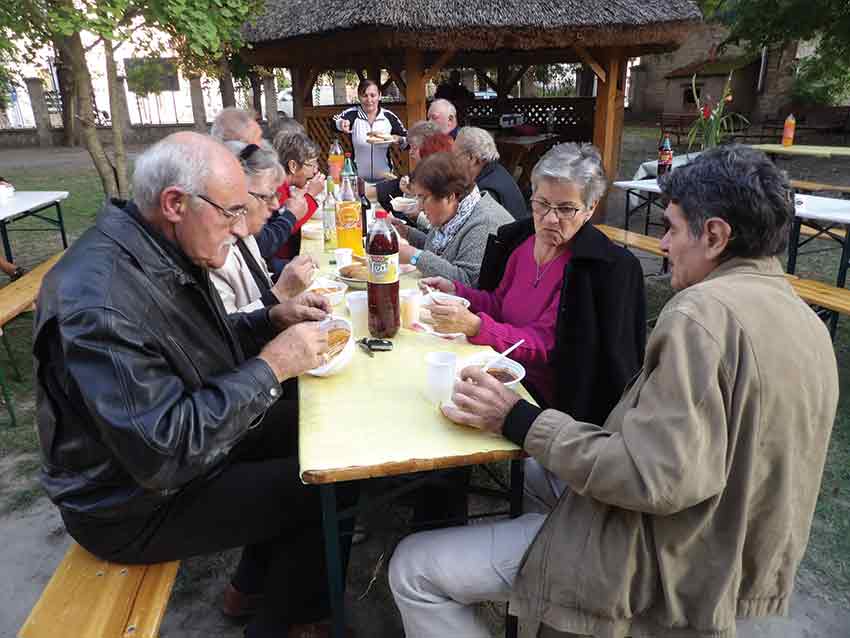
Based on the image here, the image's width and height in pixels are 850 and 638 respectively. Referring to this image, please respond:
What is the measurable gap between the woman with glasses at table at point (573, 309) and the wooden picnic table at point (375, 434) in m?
0.33

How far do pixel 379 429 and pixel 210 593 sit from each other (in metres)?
1.42

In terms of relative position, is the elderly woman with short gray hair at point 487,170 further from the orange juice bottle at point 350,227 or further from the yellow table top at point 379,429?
the yellow table top at point 379,429

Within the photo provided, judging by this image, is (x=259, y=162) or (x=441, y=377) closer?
(x=441, y=377)

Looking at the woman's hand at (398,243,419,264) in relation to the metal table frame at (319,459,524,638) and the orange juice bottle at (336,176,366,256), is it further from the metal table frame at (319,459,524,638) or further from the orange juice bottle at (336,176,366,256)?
the metal table frame at (319,459,524,638)

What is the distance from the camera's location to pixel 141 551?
1715 mm

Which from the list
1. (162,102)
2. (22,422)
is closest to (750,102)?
(162,102)

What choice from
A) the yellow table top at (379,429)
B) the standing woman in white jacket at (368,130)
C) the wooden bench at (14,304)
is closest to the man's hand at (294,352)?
the yellow table top at (379,429)

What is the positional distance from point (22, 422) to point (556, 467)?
3.86 meters

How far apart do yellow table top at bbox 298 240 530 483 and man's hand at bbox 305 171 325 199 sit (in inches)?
115

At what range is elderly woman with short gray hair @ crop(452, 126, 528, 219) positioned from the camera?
381 cm

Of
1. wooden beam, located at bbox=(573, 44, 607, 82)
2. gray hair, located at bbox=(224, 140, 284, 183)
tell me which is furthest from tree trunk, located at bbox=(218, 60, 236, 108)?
gray hair, located at bbox=(224, 140, 284, 183)

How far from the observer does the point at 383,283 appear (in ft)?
6.97

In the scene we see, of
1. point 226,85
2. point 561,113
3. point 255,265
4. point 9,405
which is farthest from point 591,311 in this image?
point 226,85

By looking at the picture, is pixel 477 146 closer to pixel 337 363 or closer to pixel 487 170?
pixel 487 170
